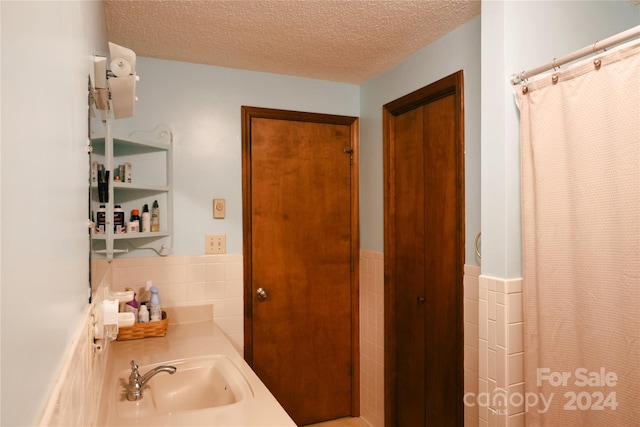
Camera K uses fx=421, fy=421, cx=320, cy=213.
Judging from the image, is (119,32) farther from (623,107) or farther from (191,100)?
(623,107)

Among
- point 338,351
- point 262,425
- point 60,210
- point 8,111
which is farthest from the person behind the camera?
point 338,351

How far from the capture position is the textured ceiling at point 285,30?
1.88 meters

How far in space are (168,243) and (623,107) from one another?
2.24 m

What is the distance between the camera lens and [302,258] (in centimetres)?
283

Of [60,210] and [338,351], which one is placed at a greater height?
[60,210]

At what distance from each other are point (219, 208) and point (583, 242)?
75.9 inches

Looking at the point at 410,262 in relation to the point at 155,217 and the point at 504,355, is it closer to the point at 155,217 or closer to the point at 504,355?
the point at 504,355

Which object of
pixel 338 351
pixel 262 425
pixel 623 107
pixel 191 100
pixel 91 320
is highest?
pixel 191 100

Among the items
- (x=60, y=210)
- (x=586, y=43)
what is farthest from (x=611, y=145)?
(x=60, y=210)

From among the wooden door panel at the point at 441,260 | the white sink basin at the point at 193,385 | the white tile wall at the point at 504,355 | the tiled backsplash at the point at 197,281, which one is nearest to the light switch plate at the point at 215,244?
the tiled backsplash at the point at 197,281

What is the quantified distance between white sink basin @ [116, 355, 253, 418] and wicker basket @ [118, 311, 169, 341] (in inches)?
18.4

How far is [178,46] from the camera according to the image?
2.31 meters

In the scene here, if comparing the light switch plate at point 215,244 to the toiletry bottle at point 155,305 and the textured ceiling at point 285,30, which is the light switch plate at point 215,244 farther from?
the textured ceiling at point 285,30

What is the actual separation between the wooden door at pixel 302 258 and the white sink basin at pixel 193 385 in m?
0.86
